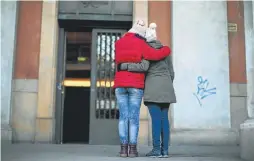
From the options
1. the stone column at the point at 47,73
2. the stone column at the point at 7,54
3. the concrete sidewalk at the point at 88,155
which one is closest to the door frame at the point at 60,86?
the stone column at the point at 47,73

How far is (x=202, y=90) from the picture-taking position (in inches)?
389

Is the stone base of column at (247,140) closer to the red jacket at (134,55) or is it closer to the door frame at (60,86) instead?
the red jacket at (134,55)

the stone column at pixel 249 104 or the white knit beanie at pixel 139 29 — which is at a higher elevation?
the white knit beanie at pixel 139 29

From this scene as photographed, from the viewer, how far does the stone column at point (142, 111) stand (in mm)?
9677

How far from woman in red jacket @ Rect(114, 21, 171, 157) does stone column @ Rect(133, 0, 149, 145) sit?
11.5ft

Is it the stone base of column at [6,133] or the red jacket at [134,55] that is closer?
the red jacket at [134,55]

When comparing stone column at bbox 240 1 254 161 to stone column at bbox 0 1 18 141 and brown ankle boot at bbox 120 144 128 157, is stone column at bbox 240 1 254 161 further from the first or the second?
stone column at bbox 0 1 18 141

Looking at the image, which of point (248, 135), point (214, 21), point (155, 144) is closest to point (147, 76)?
point (155, 144)

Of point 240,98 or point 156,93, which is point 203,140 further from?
point 156,93

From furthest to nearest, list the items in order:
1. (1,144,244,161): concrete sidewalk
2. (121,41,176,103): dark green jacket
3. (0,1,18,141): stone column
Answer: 1. (0,1,18,141): stone column
2. (121,41,176,103): dark green jacket
3. (1,144,244,161): concrete sidewalk

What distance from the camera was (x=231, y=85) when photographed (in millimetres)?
9984

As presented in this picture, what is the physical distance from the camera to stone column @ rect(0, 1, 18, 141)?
9547mm

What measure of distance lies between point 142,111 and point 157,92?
3.71 meters

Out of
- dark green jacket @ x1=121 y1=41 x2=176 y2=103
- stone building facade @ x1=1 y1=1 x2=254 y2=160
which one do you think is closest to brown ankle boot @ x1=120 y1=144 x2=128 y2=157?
dark green jacket @ x1=121 y1=41 x2=176 y2=103
